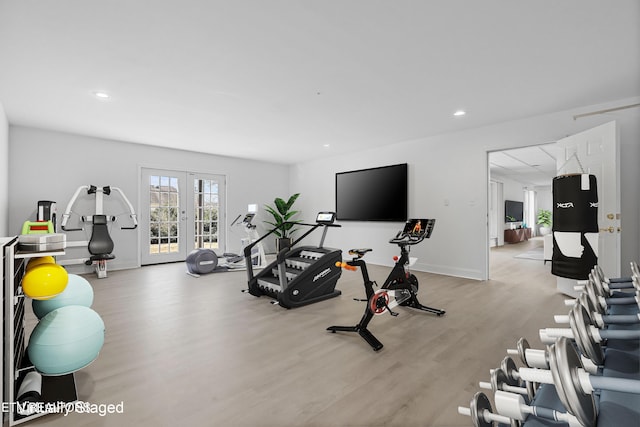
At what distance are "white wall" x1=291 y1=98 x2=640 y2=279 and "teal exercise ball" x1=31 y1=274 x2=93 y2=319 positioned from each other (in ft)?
16.9

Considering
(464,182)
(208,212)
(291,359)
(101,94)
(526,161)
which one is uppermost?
(101,94)

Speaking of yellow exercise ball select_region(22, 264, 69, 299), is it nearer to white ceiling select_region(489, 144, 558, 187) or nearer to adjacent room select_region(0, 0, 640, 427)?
adjacent room select_region(0, 0, 640, 427)

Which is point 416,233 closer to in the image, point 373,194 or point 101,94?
point 373,194

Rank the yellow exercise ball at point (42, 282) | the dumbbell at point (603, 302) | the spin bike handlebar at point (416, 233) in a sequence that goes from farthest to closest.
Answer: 1. the spin bike handlebar at point (416, 233)
2. the yellow exercise ball at point (42, 282)
3. the dumbbell at point (603, 302)

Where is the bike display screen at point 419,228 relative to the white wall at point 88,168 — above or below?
below

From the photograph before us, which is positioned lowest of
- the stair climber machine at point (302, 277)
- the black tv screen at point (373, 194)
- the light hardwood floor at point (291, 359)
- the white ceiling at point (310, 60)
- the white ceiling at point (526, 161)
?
the light hardwood floor at point (291, 359)

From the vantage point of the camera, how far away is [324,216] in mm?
3832

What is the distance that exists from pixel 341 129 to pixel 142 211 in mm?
4546

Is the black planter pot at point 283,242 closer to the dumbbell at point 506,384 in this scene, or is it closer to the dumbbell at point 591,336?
the dumbbell at point 506,384

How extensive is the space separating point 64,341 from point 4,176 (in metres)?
4.57

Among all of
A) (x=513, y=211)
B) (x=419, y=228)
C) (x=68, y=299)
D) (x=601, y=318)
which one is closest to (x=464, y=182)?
(x=419, y=228)

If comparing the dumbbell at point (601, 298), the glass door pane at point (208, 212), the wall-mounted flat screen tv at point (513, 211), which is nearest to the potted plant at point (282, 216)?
the glass door pane at point (208, 212)

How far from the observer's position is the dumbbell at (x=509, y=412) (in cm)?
51

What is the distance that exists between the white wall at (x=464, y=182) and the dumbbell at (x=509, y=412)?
467 cm
